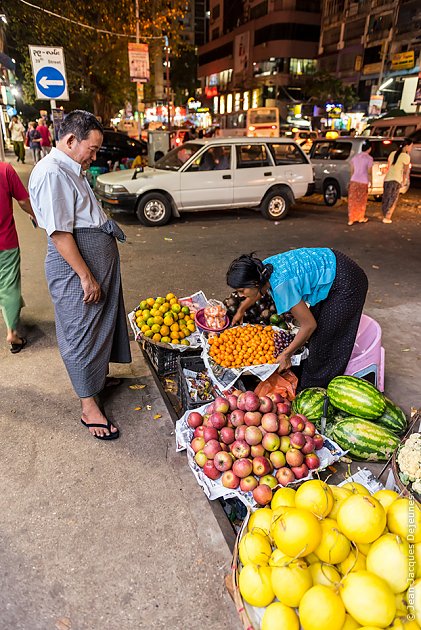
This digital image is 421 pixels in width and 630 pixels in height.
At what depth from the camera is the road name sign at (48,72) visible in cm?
845

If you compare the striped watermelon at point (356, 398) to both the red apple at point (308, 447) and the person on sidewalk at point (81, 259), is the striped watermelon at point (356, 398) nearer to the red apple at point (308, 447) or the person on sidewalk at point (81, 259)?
the red apple at point (308, 447)

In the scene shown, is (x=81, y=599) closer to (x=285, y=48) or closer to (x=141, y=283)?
(x=141, y=283)

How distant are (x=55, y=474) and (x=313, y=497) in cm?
195

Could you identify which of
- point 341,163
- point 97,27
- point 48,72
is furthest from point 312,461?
point 97,27

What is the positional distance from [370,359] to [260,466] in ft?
5.46

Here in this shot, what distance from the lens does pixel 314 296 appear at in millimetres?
3410

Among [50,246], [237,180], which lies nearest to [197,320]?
[50,246]

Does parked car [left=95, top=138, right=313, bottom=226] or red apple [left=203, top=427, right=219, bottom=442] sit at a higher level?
parked car [left=95, top=138, right=313, bottom=226]

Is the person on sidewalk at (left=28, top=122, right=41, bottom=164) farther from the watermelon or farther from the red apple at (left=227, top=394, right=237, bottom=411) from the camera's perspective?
the watermelon

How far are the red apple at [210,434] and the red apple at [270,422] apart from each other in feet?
1.04

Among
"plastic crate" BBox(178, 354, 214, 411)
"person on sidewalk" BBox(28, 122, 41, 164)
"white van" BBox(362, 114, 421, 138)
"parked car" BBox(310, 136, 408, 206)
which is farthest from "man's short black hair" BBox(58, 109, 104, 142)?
"person on sidewalk" BBox(28, 122, 41, 164)

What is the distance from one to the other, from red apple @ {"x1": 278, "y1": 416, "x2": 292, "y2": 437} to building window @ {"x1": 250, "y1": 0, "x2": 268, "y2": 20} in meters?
58.8

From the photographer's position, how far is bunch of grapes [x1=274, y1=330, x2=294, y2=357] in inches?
139

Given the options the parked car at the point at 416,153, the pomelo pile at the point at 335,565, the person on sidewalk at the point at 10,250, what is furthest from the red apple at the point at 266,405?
the parked car at the point at 416,153
